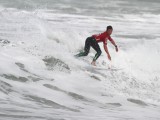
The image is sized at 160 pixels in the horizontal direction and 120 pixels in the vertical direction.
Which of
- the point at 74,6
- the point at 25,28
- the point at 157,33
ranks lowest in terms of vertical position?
the point at 25,28

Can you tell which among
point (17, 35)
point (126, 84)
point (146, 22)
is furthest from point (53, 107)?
point (146, 22)

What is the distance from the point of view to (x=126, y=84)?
44.3 ft

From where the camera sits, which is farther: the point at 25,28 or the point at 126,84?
the point at 25,28

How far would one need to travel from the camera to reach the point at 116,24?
95.2 ft

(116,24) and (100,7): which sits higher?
(100,7)

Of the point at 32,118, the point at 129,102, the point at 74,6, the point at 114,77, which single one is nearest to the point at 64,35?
the point at 114,77

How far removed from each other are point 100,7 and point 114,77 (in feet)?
84.1

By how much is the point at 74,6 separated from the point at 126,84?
82.7 feet

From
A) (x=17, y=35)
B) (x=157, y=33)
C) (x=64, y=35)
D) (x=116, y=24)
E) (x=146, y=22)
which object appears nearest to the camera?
(x=64, y=35)

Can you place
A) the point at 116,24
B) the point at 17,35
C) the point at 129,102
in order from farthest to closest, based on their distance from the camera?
the point at 116,24, the point at 17,35, the point at 129,102

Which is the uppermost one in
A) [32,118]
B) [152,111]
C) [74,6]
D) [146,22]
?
[74,6]

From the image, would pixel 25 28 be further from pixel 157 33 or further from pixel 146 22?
pixel 146 22

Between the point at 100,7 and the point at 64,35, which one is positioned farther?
the point at 100,7

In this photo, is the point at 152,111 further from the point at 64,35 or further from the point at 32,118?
the point at 64,35
